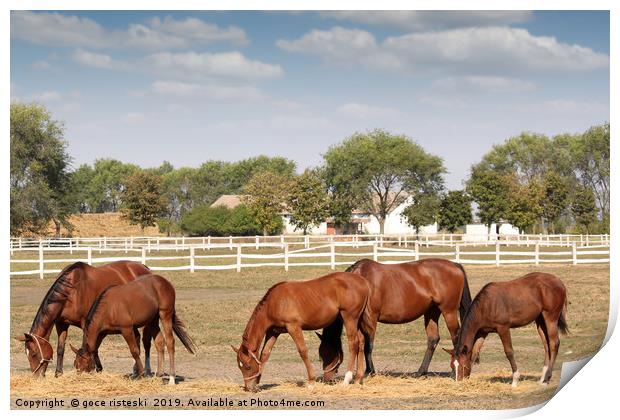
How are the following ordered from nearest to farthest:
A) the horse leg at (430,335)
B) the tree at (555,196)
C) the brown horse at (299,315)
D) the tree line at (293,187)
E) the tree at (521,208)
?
the brown horse at (299,315) → the horse leg at (430,335) → the tree at (555,196) → the tree line at (293,187) → the tree at (521,208)

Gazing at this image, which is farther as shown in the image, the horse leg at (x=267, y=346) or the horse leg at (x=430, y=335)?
the horse leg at (x=430, y=335)

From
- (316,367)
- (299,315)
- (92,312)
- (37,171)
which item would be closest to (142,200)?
(37,171)

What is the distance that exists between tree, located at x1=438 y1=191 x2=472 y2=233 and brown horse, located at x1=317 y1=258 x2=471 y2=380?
5652cm

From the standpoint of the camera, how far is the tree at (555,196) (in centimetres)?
2959

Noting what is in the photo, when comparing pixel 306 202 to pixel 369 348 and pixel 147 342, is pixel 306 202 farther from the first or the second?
pixel 369 348

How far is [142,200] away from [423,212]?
23482 millimetres

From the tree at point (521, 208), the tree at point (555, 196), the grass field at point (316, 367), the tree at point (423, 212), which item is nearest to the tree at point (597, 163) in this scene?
the grass field at point (316, 367)

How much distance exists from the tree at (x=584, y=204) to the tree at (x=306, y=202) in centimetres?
5120

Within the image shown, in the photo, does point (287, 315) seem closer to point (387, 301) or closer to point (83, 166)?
point (387, 301)

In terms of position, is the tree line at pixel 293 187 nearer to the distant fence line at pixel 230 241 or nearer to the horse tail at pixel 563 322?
the distant fence line at pixel 230 241

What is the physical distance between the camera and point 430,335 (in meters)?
11.9

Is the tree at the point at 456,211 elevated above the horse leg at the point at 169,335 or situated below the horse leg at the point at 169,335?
above

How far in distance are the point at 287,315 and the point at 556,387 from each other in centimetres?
339

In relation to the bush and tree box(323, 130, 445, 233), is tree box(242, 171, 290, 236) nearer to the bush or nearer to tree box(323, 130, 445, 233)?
the bush
